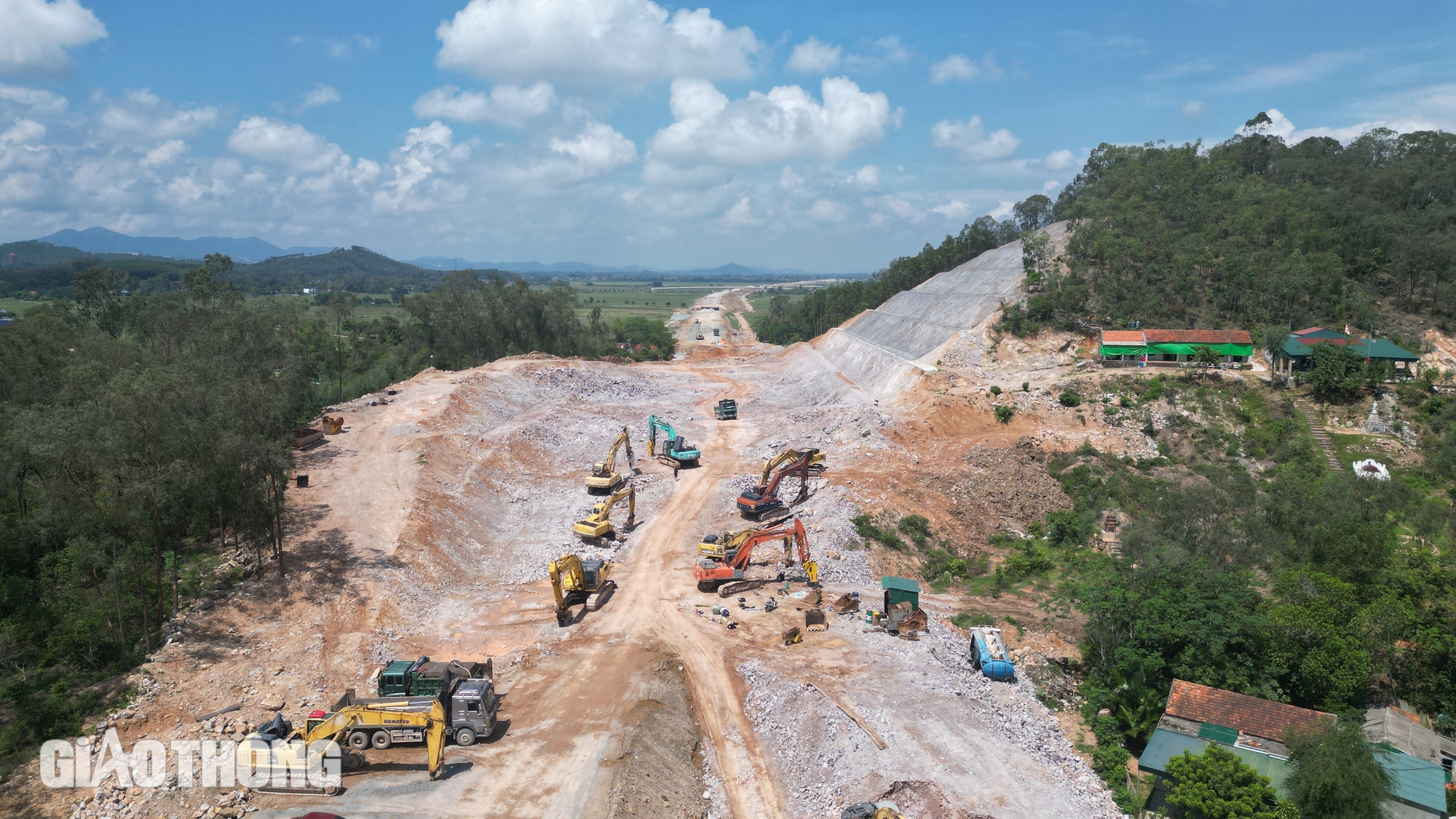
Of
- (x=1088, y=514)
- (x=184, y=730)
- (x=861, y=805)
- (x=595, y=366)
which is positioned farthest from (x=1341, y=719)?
(x=595, y=366)

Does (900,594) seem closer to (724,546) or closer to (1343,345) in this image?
(724,546)

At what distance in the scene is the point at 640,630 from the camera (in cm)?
2777

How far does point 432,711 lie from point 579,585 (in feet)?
33.6

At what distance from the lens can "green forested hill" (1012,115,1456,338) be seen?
57.4 metres

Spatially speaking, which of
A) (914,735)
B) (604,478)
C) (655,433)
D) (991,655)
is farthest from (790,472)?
(914,735)

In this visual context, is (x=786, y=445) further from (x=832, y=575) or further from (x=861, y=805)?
(x=861, y=805)

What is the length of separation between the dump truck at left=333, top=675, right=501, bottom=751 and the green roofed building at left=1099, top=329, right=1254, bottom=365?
53332 millimetres

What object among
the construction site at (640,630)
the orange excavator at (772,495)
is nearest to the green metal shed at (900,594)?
the construction site at (640,630)

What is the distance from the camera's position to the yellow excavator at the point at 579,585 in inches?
1128

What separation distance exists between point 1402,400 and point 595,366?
222 feet

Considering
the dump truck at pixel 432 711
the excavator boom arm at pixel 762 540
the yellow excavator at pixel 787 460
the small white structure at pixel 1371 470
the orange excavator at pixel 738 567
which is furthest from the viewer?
the yellow excavator at pixel 787 460

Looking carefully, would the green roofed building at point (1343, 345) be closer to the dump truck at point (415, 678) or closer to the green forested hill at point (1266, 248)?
the green forested hill at point (1266, 248)

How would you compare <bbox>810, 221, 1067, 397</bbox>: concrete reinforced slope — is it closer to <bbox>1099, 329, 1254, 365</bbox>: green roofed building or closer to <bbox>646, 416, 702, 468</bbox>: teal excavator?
<bbox>1099, 329, 1254, 365</bbox>: green roofed building

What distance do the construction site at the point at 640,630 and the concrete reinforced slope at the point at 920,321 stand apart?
1233cm
